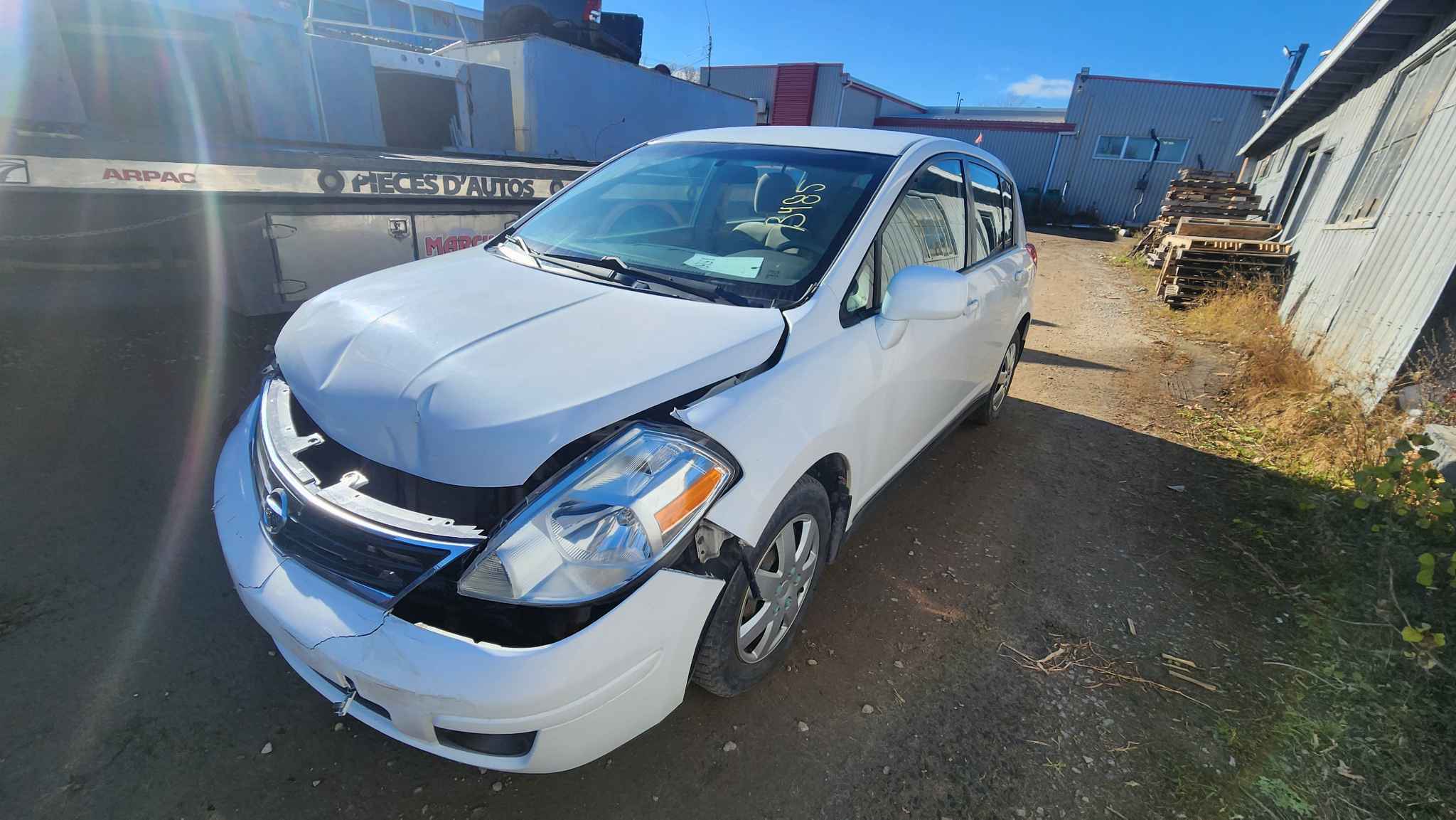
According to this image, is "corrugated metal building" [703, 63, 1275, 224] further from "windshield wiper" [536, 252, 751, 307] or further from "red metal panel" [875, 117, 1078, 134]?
"windshield wiper" [536, 252, 751, 307]

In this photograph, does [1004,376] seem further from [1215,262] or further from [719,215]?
[1215,262]

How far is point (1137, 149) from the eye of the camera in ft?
73.7

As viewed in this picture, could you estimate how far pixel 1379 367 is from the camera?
4.60 metres

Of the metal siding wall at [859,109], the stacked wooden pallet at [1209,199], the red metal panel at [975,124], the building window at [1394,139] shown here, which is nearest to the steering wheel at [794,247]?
the building window at [1394,139]

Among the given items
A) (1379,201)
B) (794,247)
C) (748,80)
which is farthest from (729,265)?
(748,80)

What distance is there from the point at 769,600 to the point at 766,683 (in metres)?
0.41

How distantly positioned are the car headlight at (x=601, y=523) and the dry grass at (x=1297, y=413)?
14.1 feet

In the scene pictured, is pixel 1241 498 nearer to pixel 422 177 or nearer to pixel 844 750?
pixel 844 750

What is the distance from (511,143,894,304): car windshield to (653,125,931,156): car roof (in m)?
0.06

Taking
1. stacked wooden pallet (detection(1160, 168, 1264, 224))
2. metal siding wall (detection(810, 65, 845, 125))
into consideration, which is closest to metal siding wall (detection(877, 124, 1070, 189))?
metal siding wall (detection(810, 65, 845, 125))

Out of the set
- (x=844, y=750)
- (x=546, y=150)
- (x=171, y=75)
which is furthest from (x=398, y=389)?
(x=546, y=150)

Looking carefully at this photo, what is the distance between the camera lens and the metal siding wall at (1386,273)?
14.5 feet

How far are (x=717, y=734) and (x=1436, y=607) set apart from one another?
3.03m

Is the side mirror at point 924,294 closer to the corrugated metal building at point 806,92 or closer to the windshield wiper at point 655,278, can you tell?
the windshield wiper at point 655,278
